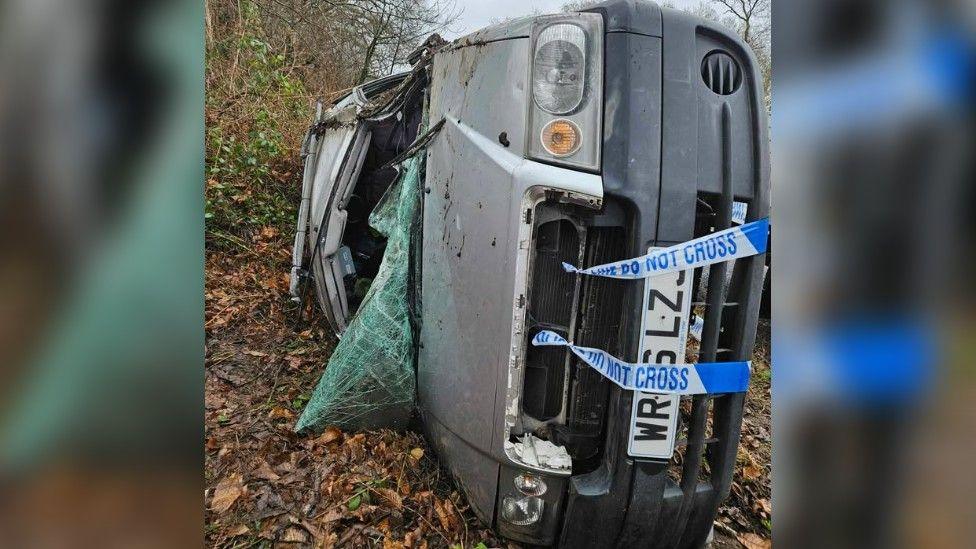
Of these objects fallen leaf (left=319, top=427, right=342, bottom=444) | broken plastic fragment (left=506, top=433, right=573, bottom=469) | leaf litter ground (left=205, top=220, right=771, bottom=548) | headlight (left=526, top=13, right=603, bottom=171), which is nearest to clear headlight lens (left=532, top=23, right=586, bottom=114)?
headlight (left=526, top=13, right=603, bottom=171)

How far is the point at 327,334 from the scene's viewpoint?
394 centimetres

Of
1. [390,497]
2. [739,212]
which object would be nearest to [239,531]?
[390,497]

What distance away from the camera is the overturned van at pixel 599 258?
175cm

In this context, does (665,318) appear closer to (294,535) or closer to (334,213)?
(294,535)

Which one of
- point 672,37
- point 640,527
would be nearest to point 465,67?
point 672,37

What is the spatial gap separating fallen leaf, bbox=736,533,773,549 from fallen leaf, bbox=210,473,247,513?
2.37m

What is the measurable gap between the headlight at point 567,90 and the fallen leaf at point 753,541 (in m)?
1.97

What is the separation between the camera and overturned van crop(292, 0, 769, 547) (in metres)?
1.75

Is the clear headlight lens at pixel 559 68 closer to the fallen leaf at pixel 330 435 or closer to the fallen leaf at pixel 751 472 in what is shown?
the fallen leaf at pixel 330 435

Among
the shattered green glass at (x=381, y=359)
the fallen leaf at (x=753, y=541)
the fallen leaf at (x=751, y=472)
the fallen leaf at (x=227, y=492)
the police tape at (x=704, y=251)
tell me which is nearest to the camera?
the police tape at (x=704, y=251)

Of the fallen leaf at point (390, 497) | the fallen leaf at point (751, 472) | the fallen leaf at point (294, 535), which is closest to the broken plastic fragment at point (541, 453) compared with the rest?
the fallen leaf at point (390, 497)

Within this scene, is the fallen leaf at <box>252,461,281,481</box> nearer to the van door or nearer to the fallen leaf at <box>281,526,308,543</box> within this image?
the fallen leaf at <box>281,526,308,543</box>
